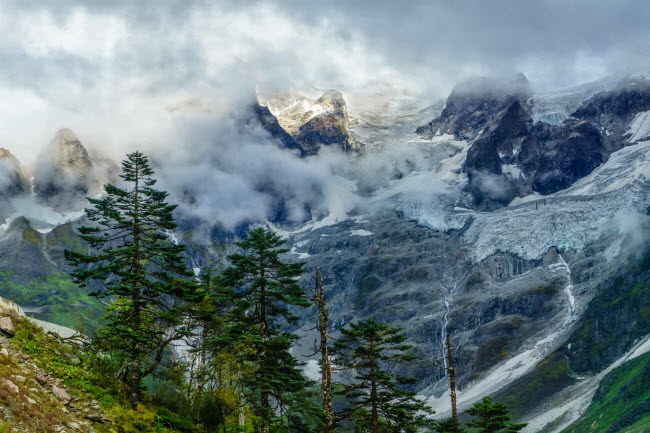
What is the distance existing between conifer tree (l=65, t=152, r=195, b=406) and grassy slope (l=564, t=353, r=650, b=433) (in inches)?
5384

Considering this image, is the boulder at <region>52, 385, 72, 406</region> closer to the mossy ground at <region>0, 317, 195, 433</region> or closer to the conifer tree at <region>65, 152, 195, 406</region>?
the mossy ground at <region>0, 317, 195, 433</region>

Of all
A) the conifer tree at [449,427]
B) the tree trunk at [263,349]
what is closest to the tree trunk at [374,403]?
the conifer tree at [449,427]

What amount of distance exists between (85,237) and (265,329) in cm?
1389

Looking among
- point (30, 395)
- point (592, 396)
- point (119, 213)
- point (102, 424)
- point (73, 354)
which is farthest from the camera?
point (592, 396)

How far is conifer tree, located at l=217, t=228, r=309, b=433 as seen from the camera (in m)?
35.4

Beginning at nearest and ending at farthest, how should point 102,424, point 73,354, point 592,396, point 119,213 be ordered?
point 102,424
point 73,354
point 119,213
point 592,396

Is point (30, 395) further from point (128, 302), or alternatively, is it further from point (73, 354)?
point (128, 302)

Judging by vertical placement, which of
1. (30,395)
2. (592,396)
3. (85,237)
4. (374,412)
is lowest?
(592,396)

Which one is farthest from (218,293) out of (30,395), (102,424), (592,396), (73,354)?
(592,396)

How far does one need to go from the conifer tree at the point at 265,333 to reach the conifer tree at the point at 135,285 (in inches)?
173

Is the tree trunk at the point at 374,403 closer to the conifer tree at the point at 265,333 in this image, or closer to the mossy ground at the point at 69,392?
the conifer tree at the point at 265,333

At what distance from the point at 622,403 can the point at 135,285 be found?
565ft

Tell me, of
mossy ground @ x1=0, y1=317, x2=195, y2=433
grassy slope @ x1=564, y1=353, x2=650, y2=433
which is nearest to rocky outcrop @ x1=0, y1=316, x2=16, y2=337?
mossy ground @ x1=0, y1=317, x2=195, y2=433

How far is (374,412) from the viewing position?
126ft
